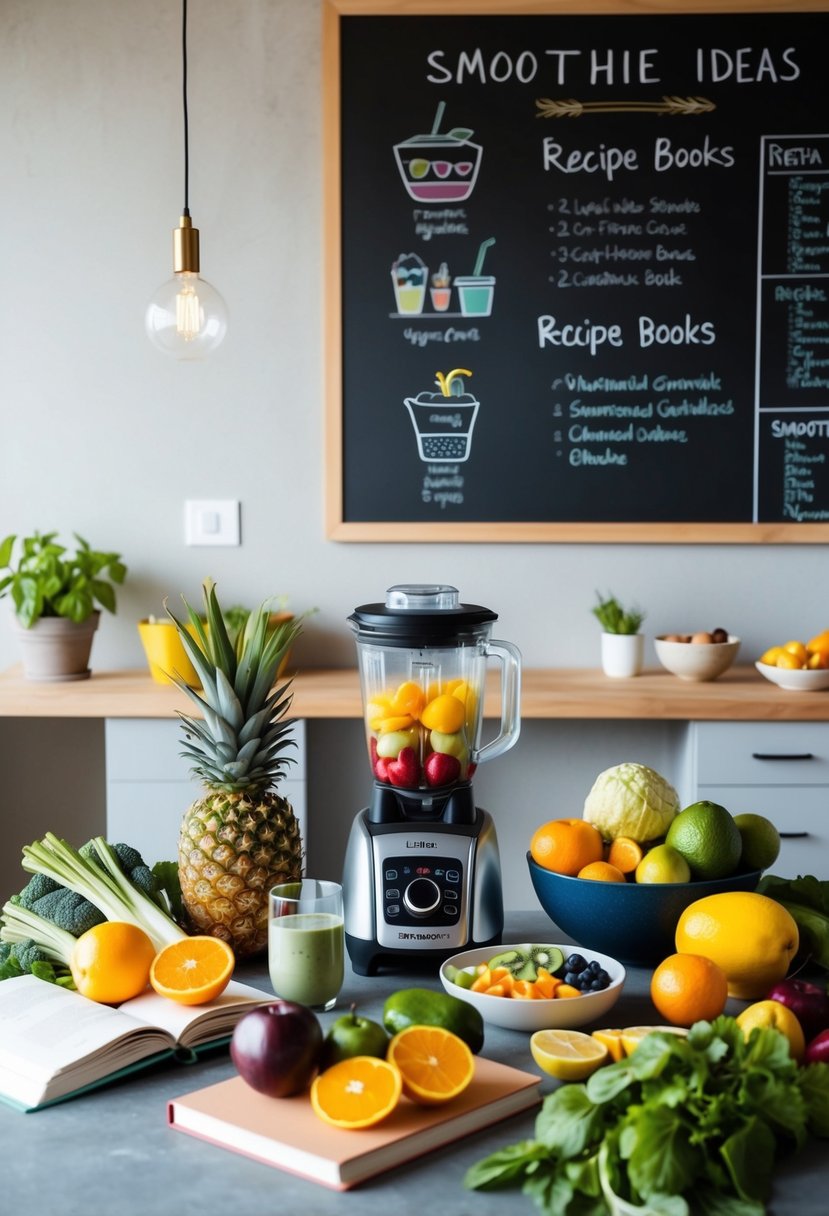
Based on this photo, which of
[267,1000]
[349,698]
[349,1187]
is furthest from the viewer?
[349,698]

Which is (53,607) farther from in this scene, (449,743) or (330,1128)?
(330,1128)

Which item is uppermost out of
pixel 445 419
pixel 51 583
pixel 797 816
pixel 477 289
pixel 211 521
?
pixel 477 289

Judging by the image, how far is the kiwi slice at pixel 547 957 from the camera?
137 centimetres

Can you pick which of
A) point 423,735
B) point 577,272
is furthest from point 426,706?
point 577,272

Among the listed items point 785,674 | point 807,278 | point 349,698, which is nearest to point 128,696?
point 349,698

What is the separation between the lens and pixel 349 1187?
101 cm

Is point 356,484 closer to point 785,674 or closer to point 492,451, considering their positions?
point 492,451

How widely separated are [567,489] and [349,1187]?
2436 millimetres

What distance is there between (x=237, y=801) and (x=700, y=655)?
5.70 feet

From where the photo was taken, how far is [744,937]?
1340mm

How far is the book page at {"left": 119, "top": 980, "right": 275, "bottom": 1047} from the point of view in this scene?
1.26 metres

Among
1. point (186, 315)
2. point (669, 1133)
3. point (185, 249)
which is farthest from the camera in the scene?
point (186, 315)

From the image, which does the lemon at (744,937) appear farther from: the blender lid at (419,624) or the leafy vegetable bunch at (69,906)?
the leafy vegetable bunch at (69,906)

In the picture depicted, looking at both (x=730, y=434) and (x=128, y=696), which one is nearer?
(x=128, y=696)
